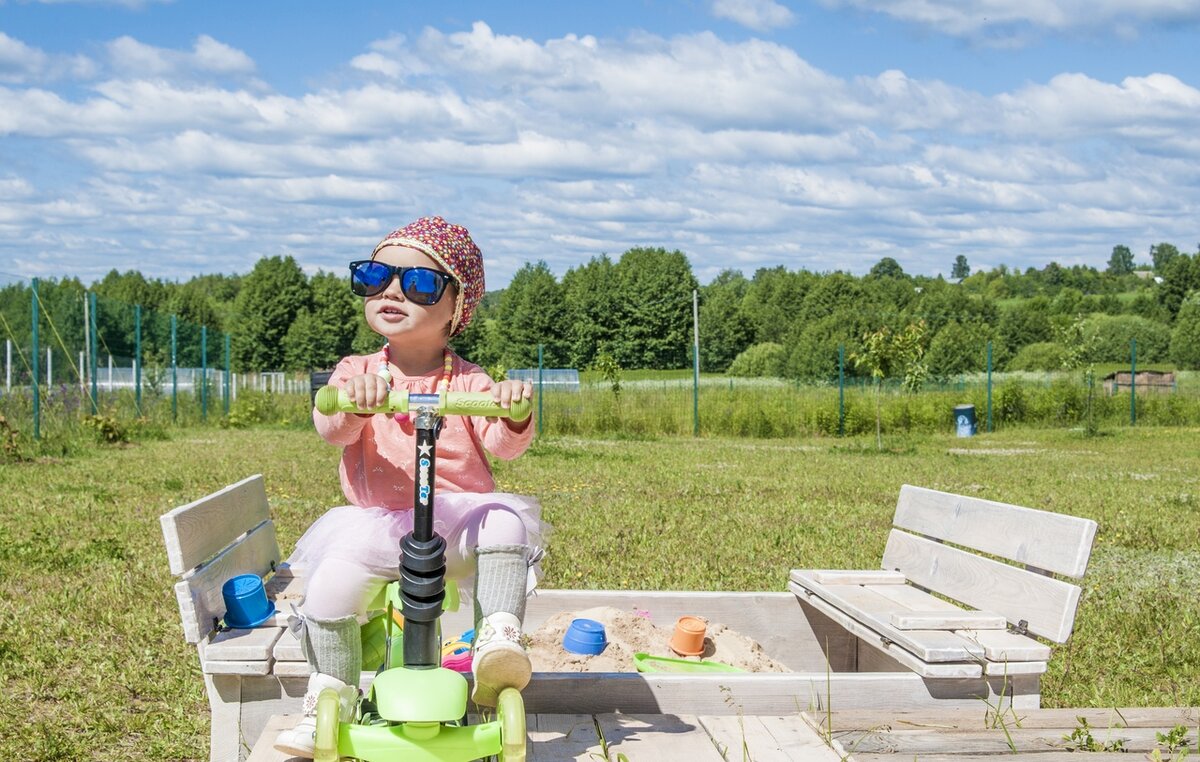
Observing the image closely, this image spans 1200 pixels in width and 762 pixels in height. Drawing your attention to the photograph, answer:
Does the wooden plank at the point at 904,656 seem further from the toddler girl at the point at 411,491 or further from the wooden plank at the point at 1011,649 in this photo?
the toddler girl at the point at 411,491

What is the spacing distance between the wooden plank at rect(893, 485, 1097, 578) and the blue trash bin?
1988cm

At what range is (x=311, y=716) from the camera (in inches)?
112

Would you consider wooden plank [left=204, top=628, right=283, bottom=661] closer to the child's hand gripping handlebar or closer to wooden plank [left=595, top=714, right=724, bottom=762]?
the child's hand gripping handlebar

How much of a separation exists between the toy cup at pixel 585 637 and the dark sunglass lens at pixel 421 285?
66.9 inches

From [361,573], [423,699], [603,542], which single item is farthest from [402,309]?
[603,542]

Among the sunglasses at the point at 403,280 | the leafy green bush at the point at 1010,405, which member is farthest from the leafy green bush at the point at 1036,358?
the sunglasses at the point at 403,280

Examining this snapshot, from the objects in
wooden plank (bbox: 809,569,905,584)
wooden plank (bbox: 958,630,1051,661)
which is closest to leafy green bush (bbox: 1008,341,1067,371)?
wooden plank (bbox: 809,569,905,584)

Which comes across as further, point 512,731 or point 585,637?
point 585,637

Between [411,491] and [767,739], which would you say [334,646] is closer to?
[411,491]

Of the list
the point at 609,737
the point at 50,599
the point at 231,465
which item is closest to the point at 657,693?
the point at 609,737

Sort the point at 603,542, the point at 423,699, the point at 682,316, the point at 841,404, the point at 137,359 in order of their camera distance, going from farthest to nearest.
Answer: the point at 682,316, the point at 841,404, the point at 137,359, the point at 603,542, the point at 423,699

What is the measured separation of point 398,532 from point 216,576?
74 cm

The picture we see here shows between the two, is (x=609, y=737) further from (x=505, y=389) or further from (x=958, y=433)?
(x=958, y=433)

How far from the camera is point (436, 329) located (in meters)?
3.28
